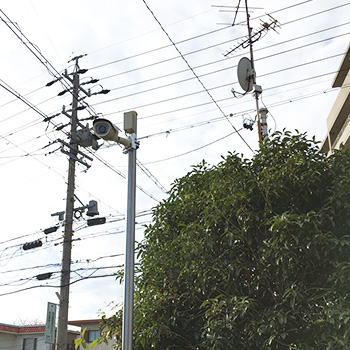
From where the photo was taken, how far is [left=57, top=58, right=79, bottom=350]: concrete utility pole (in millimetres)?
13961

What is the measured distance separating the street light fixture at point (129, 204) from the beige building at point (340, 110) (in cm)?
1153

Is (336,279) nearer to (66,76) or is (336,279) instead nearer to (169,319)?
(169,319)

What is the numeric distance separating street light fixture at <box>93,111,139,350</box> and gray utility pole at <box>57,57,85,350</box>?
9857 millimetres

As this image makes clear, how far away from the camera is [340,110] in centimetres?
1952

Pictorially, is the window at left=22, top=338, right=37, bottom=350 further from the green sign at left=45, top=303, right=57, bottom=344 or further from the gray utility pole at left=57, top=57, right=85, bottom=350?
the gray utility pole at left=57, top=57, right=85, bottom=350

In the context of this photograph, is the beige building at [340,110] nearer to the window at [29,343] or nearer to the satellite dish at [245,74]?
the satellite dish at [245,74]

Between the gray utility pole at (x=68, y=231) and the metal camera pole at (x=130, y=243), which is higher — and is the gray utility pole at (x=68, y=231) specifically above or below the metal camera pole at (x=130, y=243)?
above

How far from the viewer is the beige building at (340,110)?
56.9 ft

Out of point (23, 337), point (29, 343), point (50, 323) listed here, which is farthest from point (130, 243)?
point (23, 337)

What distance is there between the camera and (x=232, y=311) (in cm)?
548

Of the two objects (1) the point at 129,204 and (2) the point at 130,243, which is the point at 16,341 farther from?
(2) the point at 130,243

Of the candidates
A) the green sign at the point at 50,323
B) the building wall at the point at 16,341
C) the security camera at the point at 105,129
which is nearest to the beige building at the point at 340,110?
the green sign at the point at 50,323

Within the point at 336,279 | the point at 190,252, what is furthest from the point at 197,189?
the point at 336,279

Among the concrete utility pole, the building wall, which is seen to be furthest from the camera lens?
A: the building wall
